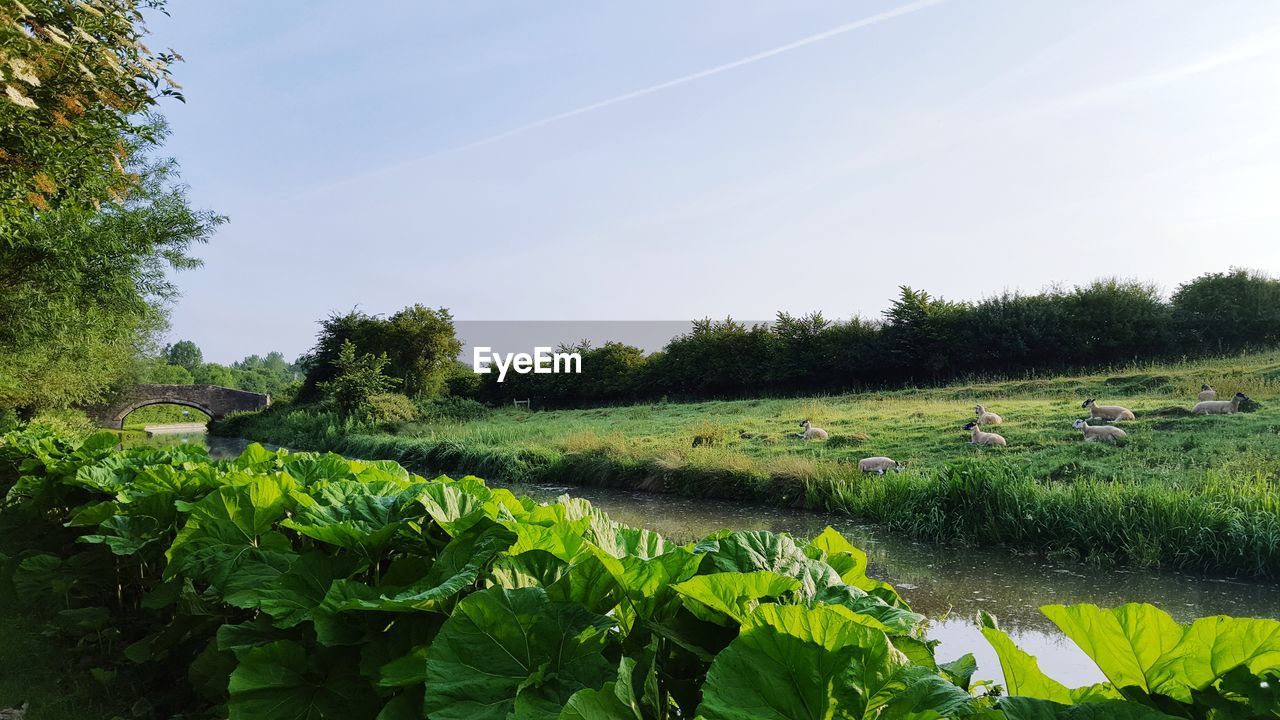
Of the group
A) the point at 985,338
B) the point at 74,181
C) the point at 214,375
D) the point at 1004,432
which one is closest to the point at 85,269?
the point at 74,181

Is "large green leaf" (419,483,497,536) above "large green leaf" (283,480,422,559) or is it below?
above

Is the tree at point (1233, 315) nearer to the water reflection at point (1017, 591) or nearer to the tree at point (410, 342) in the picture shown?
the water reflection at point (1017, 591)

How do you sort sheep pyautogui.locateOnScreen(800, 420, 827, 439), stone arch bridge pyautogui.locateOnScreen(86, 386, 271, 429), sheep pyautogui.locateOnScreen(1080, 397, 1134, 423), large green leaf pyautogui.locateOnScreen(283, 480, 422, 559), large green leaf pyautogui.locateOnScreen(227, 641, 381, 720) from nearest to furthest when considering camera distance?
large green leaf pyautogui.locateOnScreen(227, 641, 381, 720), large green leaf pyautogui.locateOnScreen(283, 480, 422, 559), sheep pyautogui.locateOnScreen(1080, 397, 1134, 423), sheep pyautogui.locateOnScreen(800, 420, 827, 439), stone arch bridge pyautogui.locateOnScreen(86, 386, 271, 429)

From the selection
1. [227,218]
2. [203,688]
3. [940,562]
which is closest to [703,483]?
[940,562]

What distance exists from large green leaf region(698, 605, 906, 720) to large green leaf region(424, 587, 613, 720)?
22 centimetres

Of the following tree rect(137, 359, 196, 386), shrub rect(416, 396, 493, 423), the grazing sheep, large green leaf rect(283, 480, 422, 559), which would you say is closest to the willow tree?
large green leaf rect(283, 480, 422, 559)

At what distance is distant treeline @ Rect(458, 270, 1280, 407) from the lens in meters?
19.0

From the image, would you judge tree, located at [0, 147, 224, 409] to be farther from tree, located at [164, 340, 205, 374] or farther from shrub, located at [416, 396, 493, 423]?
tree, located at [164, 340, 205, 374]

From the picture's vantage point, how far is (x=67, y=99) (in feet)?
13.0

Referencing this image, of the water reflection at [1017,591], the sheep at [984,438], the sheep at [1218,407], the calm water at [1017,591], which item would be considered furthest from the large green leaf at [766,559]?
the sheep at [1218,407]

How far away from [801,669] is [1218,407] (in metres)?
11.8

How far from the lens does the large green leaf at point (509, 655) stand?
875 millimetres

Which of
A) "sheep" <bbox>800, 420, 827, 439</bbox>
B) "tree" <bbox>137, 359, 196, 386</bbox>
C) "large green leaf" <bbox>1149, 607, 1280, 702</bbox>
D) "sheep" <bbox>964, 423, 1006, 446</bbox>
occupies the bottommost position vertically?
"sheep" <bbox>800, 420, 827, 439</bbox>

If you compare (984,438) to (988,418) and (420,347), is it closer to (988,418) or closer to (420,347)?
(988,418)
